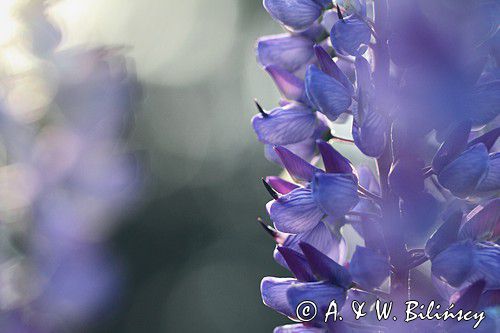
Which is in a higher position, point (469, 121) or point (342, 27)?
point (342, 27)

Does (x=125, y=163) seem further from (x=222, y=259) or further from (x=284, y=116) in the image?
(x=222, y=259)

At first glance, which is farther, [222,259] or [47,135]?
[222,259]

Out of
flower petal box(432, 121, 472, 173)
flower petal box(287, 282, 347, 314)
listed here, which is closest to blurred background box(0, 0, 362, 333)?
flower petal box(287, 282, 347, 314)

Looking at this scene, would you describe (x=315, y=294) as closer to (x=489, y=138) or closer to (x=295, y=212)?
(x=295, y=212)

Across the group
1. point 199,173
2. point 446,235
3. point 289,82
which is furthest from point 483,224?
point 199,173

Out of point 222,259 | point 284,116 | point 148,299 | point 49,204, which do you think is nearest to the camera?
point 284,116

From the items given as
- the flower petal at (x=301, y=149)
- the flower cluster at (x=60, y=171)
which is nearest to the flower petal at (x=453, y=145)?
the flower petal at (x=301, y=149)

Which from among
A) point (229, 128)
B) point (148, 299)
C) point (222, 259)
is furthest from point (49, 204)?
point (229, 128)
